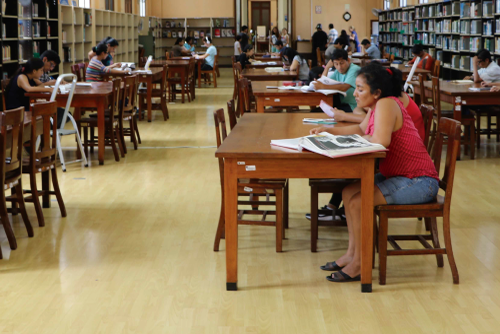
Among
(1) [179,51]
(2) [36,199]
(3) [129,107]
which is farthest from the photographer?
(1) [179,51]

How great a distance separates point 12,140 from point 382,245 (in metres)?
2.12

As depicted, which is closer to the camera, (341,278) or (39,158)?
(341,278)

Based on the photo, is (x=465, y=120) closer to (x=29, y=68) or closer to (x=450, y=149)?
(x=450, y=149)

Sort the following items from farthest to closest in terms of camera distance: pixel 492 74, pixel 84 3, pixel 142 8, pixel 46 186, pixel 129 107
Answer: pixel 142 8 < pixel 84 3 < pixel 492 74 < pixel 129 107 < pixel 46 186

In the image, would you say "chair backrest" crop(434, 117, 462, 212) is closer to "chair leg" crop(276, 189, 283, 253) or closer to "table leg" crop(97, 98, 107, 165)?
"chair leg" crop(276, 189, 283, 253)

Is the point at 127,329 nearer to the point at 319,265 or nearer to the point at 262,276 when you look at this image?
the point at 262,276

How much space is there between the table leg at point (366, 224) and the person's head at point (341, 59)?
2.84 metres

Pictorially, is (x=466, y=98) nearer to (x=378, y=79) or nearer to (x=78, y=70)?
(x=378, y=79)

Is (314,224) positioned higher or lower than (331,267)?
higher

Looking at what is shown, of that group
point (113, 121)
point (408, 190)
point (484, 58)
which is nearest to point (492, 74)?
point (484, 58)

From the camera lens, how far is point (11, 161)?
3.59 metres

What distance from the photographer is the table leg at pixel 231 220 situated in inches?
110

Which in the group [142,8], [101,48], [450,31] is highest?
[142,8]

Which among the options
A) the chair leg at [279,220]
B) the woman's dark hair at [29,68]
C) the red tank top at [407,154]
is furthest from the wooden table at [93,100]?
the red tank top at [407,154]
